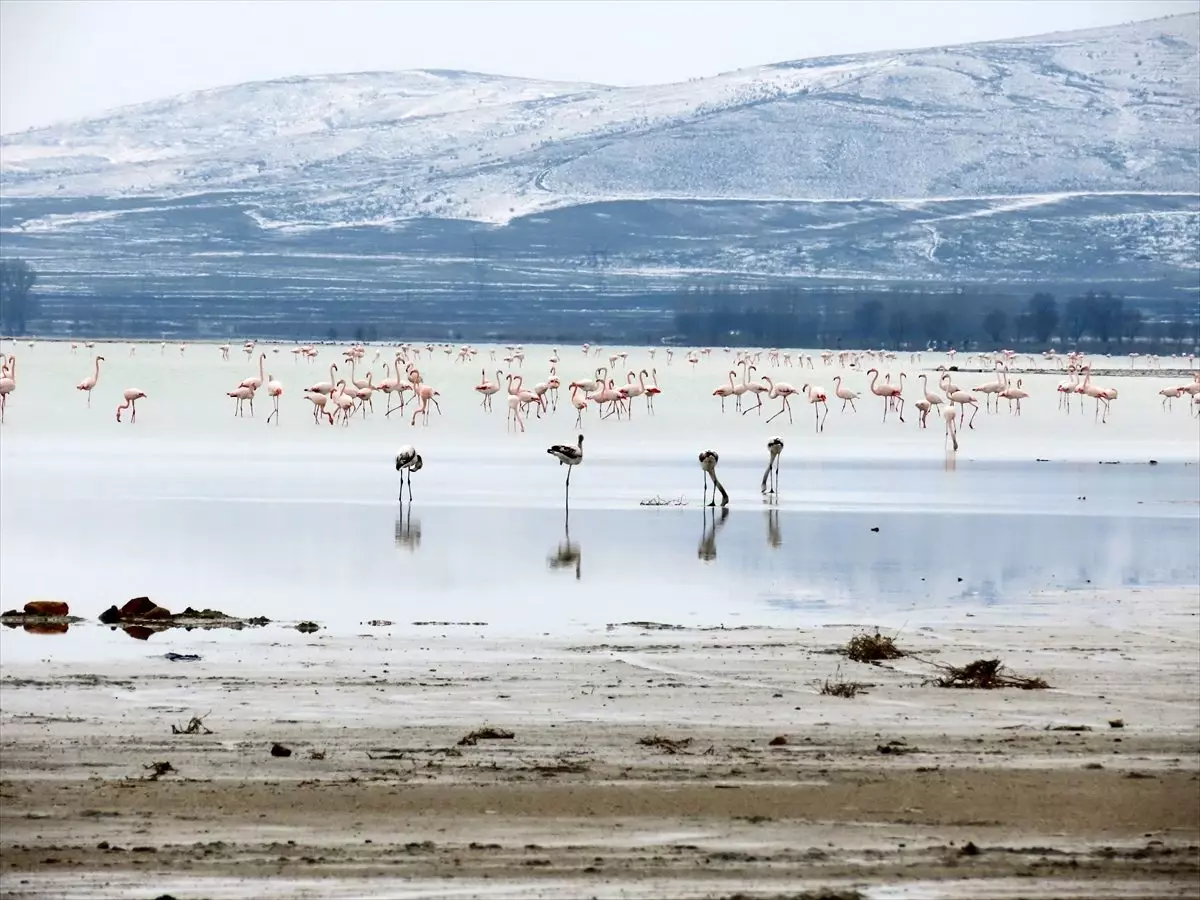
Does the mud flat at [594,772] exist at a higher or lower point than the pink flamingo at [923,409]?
lower

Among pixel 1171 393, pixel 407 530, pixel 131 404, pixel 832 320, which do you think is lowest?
pixel 407 530

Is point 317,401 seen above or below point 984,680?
above

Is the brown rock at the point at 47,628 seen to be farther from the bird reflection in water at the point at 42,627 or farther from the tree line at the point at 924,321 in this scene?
the tree line at the point at 924,321

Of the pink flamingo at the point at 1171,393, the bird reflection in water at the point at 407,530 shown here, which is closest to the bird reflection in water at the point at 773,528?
the bird reflection in water at the point at 407,530

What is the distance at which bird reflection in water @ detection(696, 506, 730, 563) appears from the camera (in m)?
16.1

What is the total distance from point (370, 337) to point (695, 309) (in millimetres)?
28057

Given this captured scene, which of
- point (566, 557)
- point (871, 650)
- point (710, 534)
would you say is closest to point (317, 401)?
point (710, 534)

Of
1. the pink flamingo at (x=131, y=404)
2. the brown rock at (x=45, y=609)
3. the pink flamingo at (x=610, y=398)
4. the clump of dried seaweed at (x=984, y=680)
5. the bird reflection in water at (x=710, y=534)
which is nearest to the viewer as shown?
the clump of dried seaweed at (x=984, y=680)

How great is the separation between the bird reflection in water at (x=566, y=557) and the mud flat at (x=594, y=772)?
373 centimetres

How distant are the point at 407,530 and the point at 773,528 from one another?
288 cm

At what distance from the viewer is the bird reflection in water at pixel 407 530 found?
1661 cm

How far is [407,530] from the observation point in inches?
692

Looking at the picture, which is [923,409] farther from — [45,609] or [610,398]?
[45,609]

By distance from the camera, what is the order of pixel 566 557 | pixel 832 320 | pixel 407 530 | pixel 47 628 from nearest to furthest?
pixel 47 628 → pixel 566 557 → pixel 407 530 → pixel 832 320
